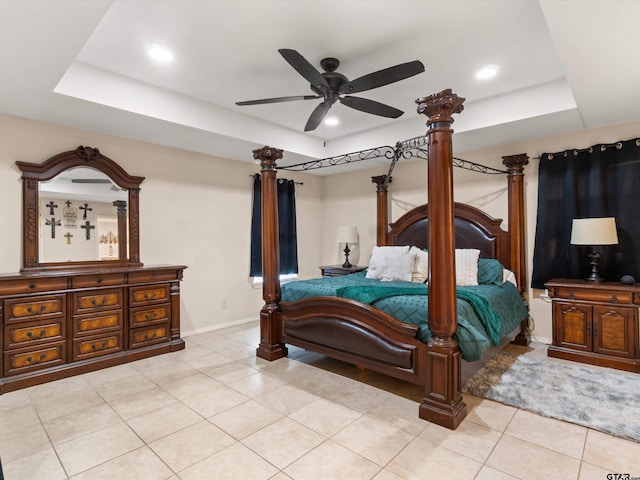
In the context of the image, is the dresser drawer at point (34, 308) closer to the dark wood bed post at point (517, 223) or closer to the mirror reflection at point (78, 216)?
the mirror reflection at point (78, 216)

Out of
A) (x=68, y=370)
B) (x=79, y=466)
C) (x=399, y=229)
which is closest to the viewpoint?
(x=79, y=466)

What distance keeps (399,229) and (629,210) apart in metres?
2.52

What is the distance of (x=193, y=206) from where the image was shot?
4.73 meters

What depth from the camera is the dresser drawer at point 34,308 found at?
301 cm

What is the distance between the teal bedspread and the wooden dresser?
1433 mm

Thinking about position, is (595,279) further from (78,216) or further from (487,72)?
(78,216)

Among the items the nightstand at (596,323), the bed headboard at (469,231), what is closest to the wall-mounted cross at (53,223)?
the bed headboard at (469,231)

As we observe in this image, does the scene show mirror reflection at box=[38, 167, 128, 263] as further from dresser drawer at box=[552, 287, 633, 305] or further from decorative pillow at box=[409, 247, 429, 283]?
dresser drawer at box=[552, 287, 633, 305]

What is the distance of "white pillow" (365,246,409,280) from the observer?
4445mm

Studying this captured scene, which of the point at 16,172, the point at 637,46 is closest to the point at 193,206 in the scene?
the point at 16,172

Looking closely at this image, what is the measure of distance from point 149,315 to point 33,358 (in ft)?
3.33

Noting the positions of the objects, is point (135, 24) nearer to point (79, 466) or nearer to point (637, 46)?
point (79, 466)

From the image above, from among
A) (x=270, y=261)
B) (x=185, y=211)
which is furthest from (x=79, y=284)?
(x=270, y=261)

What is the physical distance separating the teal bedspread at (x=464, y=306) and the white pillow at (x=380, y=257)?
77 cm
